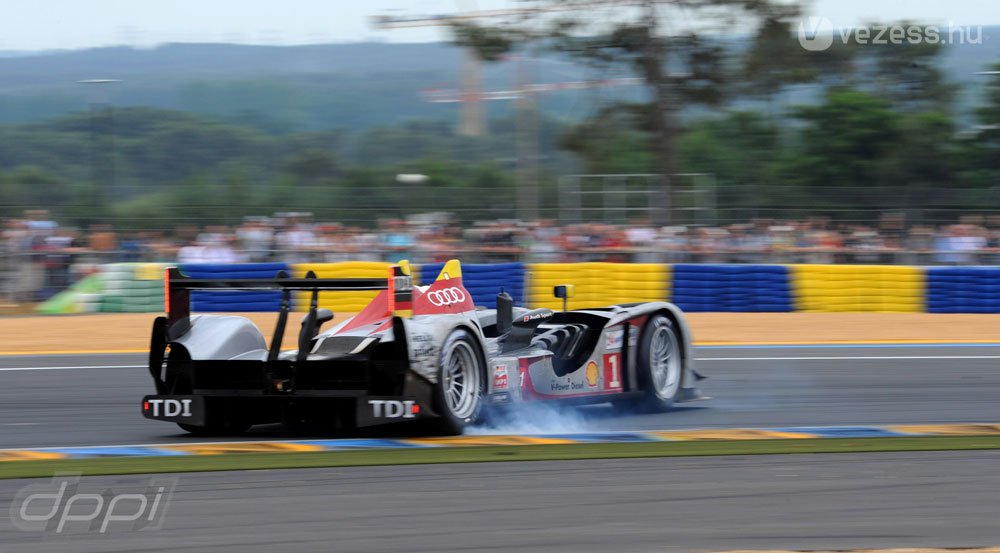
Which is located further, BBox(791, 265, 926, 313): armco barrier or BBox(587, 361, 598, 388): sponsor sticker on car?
BBox(791, 265, 926, 313): armco barrier

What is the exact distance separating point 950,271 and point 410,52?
46.8 meters

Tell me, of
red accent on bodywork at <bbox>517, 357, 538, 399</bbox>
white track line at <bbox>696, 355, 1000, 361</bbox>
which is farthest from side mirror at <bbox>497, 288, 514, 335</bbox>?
white track line at <bbox>696, 355, 1000, 361</bbox>

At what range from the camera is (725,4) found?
2556 cm

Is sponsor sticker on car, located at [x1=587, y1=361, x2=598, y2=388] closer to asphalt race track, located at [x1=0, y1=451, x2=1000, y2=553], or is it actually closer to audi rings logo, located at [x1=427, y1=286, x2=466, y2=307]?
audi rings logo, located at [x1=427, y1=286, x2=466, y2=307]

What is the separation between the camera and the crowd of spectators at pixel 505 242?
62.3ft

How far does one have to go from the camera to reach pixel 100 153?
35188mm

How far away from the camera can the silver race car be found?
22.2 ft

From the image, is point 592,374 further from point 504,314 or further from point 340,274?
point 340,274

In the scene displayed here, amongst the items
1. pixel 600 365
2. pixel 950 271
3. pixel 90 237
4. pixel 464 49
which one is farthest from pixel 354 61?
pixel 600 365

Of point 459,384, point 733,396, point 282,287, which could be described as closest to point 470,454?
point 459,384

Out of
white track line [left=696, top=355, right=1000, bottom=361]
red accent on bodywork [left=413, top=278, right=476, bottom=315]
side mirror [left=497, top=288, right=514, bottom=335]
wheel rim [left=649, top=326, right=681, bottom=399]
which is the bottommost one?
white track line [left=696, top=355, right=1000, bottom=361]

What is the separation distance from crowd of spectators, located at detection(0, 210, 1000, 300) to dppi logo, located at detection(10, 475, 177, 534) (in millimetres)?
13430

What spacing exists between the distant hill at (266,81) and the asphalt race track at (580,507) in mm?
26840

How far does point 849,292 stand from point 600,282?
3575 mm
